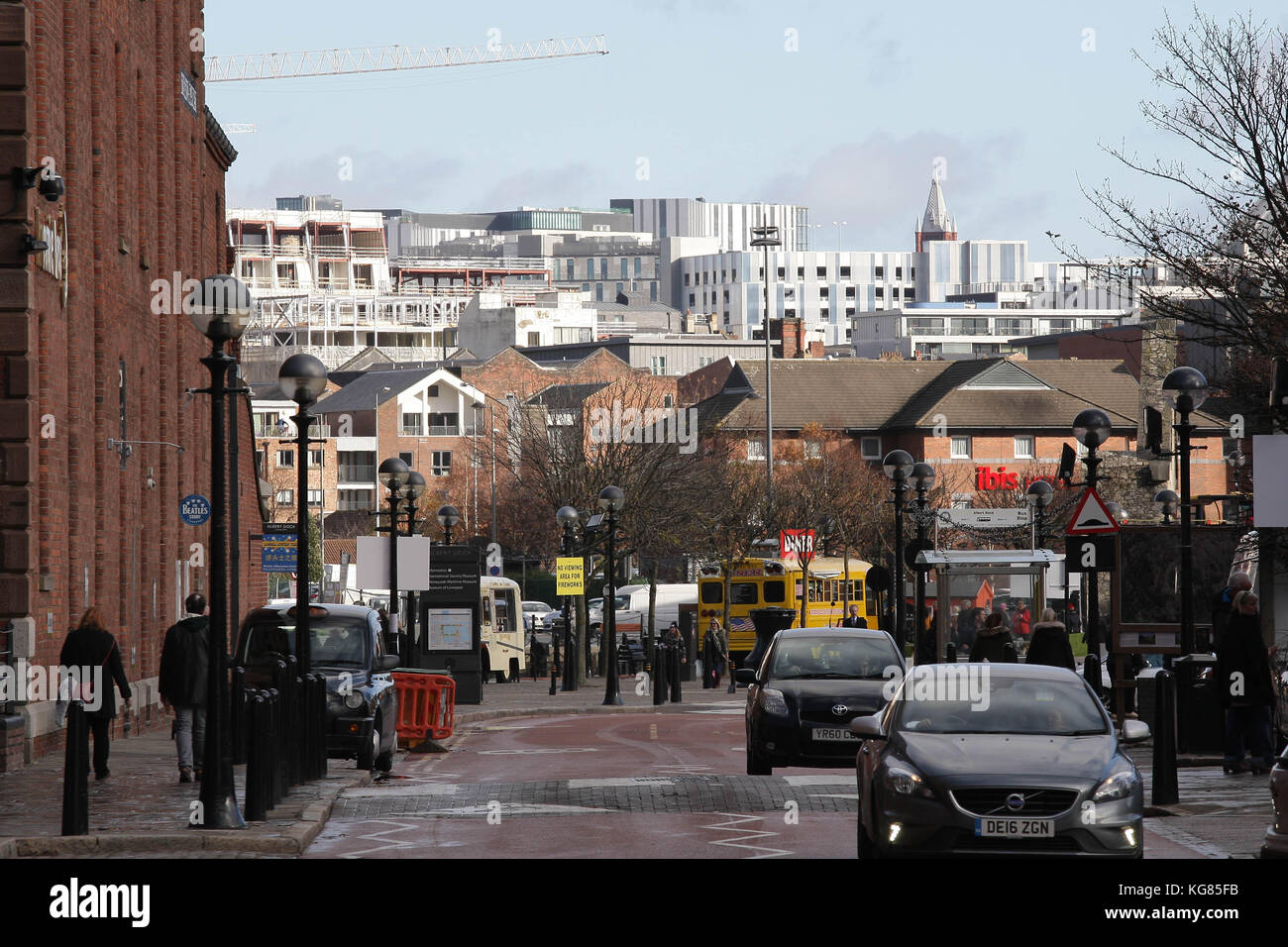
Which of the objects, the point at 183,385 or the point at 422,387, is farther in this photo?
the point at 422,387

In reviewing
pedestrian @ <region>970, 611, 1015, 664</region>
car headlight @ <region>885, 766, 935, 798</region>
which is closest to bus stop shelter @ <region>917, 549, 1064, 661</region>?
pedestrian @ <region>970, 611, 1015, 664</region>

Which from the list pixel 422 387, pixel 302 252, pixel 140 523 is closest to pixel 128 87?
pixel 140 523

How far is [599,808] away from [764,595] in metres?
42.0

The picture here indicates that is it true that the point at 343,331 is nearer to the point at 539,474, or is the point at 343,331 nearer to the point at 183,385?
the point at 539,474

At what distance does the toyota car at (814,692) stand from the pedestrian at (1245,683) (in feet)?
10.6

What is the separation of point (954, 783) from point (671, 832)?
3763mm

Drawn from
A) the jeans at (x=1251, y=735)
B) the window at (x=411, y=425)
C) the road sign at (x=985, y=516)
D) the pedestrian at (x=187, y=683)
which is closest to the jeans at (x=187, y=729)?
the pedestrian at (x=187, y=683)

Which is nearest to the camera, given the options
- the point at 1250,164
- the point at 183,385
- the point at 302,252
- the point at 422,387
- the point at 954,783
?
the point at 954,783

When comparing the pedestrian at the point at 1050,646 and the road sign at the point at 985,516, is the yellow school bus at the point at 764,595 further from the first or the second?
the pedestrian at the point at 1050,646

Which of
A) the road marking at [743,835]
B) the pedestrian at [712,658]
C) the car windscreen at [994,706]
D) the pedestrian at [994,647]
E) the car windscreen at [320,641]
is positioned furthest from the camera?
the pedestrian at [712,658]

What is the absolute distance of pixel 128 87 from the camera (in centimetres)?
2925

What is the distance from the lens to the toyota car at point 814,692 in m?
20.1

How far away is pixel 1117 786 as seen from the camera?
12.7m

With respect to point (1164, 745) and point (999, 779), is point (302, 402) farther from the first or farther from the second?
point (999, 779)
